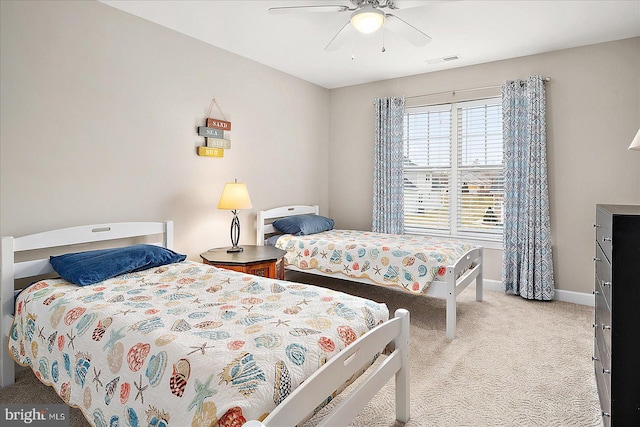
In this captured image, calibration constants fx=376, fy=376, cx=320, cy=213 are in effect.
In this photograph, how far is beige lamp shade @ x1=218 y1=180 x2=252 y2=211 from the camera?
3352 millimetres

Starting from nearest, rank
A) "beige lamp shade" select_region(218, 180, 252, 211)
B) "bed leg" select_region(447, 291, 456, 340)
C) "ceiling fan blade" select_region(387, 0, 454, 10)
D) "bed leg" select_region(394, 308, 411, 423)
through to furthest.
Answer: "bed leg" select_region(394, 308, 411, 423) → "ceiling fan blade" select_region(387, 0, 454, 10) → "bed leg" select_region(447, 291, 456, 340) → "beige lamp shade" select_region(218, 180, 252, 211)

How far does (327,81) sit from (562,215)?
310 cm

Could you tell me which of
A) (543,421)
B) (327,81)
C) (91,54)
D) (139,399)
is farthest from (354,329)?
(327,81)

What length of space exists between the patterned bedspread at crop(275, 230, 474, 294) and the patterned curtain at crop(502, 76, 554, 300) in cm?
75

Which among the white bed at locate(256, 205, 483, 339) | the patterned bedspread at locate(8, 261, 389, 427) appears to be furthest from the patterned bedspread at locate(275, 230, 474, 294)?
the patterned bedspread at locate(8, 261, 389, 427)

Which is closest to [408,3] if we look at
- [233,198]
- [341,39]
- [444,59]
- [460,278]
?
[341,39]

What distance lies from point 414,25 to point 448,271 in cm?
206

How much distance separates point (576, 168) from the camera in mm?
3734

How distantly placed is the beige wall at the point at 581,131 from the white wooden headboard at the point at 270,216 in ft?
6.98

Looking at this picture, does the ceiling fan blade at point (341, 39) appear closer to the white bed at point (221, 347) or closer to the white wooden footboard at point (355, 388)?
the white bed at point (221, 347)

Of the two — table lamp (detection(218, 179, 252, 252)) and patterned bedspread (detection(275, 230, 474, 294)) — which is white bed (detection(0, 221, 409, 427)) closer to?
table lamp (detection(218, 179, 252, 252))

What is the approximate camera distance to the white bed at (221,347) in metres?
1.29

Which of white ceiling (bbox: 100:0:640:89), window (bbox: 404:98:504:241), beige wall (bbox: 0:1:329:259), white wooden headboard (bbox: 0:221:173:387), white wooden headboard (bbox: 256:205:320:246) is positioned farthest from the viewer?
window (bbox: 404:98:504:241)

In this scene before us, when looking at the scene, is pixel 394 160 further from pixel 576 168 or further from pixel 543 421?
pixel 543 421
